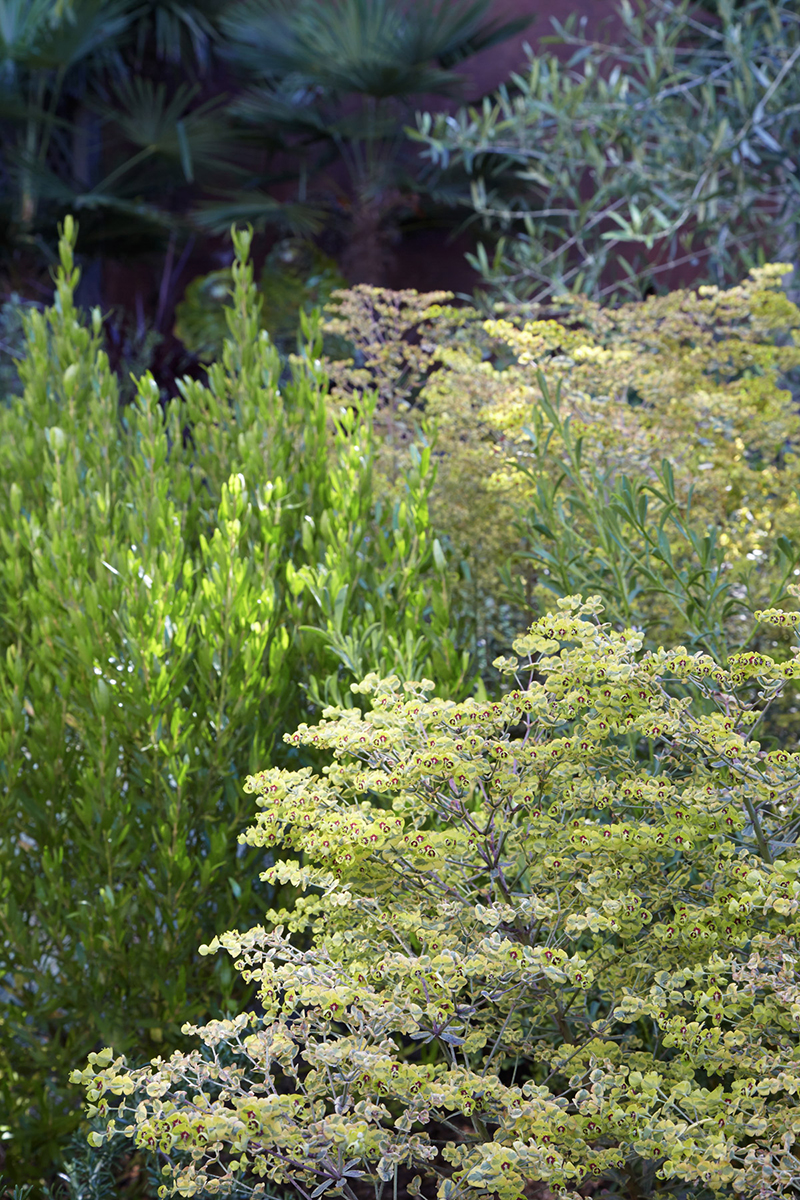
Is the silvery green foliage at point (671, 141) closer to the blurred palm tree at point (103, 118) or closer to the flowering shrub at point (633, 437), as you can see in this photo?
the flowering shrub at point (633, 437)

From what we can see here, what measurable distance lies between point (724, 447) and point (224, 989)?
252 cm

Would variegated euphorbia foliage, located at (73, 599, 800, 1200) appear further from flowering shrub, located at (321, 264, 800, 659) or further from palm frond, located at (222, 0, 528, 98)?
palm frond, located at (222, 0, 528, 98)

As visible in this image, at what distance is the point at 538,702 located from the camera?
1.75 meters

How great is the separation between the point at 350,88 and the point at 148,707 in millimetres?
7810

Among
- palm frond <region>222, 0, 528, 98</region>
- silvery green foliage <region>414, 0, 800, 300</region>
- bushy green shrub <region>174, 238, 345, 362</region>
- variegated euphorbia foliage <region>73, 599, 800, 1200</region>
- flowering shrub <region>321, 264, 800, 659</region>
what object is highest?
palm frond <region>222, 0, 528, 98</region>

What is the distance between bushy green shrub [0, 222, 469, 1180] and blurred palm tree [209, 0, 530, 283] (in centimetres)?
682

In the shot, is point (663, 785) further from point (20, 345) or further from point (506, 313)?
point (20, 345)

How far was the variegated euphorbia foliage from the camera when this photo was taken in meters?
1.51

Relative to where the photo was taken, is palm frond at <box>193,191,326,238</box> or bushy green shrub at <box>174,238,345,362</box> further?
bushy green shrub at <box>174,238,345,362</box>

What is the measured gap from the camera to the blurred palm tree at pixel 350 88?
834 cm

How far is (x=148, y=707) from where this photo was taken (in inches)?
91.0

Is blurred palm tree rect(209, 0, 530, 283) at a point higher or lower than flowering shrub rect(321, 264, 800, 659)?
higher

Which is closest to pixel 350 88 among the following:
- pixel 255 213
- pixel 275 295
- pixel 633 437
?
pixel 255 213

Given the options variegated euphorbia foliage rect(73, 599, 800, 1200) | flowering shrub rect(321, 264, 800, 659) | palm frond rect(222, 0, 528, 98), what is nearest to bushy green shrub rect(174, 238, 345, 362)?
palm frond rect(222, 0, 528, 98)
